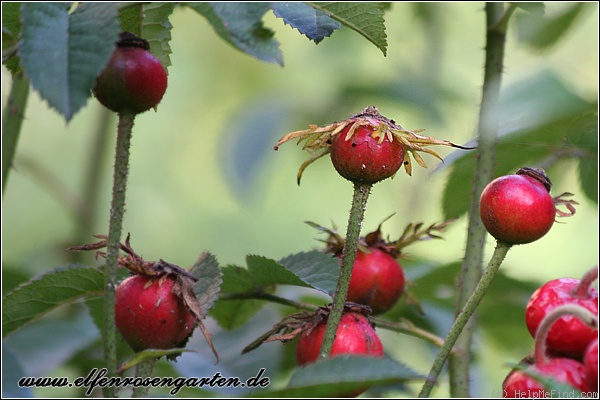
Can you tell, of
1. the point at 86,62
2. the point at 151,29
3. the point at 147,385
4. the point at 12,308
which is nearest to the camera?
the point at 86,62

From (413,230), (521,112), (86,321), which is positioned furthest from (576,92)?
(86,321)

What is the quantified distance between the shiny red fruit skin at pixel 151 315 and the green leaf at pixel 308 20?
29 centimetres

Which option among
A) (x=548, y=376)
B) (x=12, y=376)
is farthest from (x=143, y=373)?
(x=12, y=376)

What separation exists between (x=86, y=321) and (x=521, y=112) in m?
0.98

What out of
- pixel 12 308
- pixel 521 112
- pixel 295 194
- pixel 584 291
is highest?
pixel 521 112

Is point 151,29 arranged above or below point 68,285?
above

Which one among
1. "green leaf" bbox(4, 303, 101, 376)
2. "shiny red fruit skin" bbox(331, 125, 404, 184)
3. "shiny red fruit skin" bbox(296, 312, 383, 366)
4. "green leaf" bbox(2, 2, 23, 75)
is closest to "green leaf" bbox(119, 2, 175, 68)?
"green leaf" bbox(2, 2, 23, 75)

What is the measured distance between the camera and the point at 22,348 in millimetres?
1608

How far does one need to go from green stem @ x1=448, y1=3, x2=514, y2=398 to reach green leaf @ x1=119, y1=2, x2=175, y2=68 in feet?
1.47

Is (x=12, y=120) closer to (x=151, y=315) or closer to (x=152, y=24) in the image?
(x=152, y=24)

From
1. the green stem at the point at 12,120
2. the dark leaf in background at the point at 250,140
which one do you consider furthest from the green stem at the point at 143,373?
the dark leaf in background at the point at 250,140

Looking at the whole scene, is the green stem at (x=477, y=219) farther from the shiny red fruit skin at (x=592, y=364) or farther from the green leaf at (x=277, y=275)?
the shiny red fruit skin at (x=592, y=364)

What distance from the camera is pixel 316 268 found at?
1008 mm

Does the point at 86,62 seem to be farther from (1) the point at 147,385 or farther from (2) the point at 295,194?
(2) the point at 295,194
